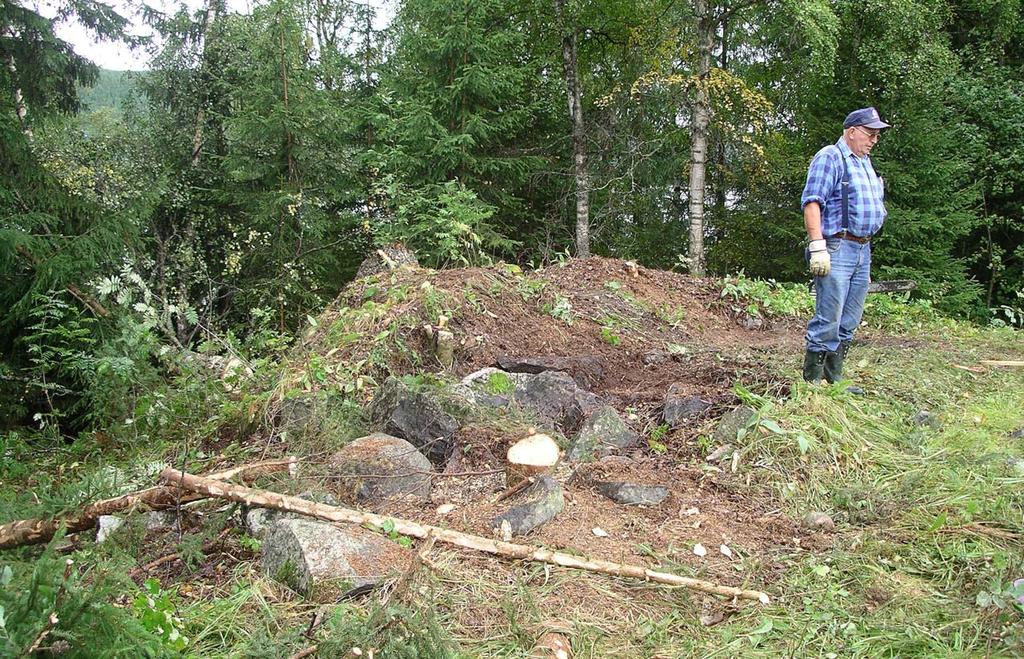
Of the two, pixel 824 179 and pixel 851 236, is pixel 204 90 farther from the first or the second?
pixel 851 236

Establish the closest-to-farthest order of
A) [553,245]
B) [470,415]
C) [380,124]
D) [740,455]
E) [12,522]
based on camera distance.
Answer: [12,522] < [740,455] < [470,415] < [380,124] < [553,245]

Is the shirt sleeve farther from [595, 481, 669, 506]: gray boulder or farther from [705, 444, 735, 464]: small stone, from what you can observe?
[595, 481, 669, 506]: gray boulder

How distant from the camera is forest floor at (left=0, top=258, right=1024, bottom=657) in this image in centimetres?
251

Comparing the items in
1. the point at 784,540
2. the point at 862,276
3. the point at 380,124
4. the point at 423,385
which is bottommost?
the point at 784,540

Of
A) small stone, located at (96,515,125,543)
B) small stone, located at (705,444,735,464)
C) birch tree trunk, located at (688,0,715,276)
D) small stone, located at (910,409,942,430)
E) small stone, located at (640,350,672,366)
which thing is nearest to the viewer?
small stone, located at (96,515,125,543)

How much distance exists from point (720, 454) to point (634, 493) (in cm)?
65

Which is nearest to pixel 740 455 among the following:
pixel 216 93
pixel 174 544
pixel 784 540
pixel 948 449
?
pixel 784 540

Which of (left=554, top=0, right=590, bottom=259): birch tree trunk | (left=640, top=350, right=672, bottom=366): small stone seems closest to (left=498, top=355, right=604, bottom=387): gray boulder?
(left=640, top=350, right=672, bottom=366): small stone

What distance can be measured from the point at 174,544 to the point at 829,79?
11.4 m

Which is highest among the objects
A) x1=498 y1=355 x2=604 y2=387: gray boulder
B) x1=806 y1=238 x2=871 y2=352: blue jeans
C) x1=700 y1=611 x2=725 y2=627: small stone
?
x1=806 y1=238 x2=871 y2=352: blue jeans

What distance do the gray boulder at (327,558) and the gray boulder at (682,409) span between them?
208 cm

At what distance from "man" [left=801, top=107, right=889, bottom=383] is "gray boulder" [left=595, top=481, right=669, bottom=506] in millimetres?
1803

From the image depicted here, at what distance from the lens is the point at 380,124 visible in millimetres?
12312

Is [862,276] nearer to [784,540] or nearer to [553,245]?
[784,540]
